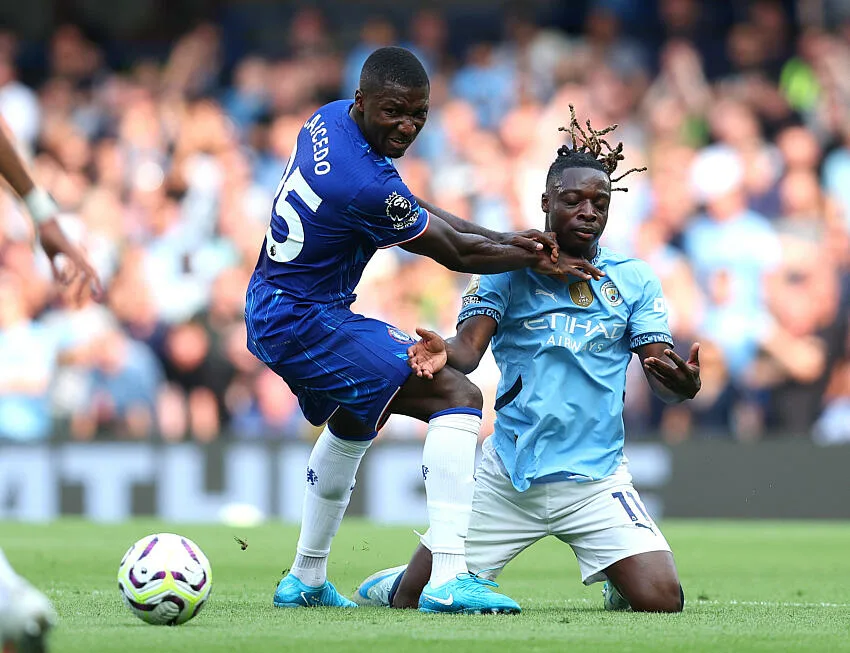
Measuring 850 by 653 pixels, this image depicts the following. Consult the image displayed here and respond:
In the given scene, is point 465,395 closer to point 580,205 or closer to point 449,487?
point 449,487

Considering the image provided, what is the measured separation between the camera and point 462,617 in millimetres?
5914

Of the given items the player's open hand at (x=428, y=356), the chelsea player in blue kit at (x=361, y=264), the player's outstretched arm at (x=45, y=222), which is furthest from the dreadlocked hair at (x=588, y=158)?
the player's outstretched arm at (x=45, y=222)

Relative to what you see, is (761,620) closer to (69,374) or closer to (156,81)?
(69,374)

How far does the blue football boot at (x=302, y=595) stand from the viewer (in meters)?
6.68

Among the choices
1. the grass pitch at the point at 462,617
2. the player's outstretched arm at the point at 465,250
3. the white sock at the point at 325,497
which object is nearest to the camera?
the grass pitch at the point at 462,617

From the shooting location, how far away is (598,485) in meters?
6.63

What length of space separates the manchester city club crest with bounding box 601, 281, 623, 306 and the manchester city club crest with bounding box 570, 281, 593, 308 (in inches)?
2.6

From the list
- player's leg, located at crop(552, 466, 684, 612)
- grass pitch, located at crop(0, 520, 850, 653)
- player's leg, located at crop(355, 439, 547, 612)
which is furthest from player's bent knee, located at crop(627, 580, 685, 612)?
player's leg, located at crop(355, 439, 547, 612)

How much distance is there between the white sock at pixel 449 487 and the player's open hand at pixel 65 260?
7.15ft

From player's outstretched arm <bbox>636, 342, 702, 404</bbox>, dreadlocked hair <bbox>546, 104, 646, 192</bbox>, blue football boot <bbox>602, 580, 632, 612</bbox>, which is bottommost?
blue football boot <bbox>602, 580, 632, 612</bbox>

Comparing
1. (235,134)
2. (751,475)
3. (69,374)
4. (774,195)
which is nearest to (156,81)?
(235,134)

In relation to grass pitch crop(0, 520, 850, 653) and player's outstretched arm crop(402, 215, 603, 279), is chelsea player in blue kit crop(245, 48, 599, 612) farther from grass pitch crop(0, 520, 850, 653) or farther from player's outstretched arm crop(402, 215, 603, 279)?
grass pitch crop(0, 520, 850, 653)

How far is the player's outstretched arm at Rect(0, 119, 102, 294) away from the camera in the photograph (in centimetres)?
435

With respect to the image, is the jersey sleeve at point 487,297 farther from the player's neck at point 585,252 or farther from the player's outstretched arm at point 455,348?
the player's neck at point 585,252
